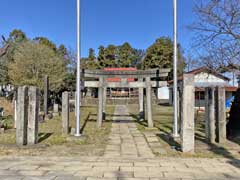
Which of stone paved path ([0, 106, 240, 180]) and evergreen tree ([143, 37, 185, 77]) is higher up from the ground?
evergreen tree ([143, 37, 185, 77])

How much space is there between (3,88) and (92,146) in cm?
2632

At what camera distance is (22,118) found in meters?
6.95

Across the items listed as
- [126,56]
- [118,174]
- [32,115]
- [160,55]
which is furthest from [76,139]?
[126,56]

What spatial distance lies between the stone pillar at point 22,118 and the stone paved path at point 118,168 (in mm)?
1255

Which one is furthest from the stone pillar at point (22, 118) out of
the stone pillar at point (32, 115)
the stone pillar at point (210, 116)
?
the stone pillar at point (210, 116)

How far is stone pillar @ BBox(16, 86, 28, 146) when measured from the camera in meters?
6.88

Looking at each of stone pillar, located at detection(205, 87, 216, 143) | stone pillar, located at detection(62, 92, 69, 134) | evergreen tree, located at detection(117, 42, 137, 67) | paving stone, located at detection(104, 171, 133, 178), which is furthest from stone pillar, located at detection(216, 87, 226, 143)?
evergreen tree, located at detection(117, 42, 137, 67)

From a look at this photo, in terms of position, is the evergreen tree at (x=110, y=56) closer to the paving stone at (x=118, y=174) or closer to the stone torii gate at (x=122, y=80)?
the stone torii gate at (x=122, y=80)

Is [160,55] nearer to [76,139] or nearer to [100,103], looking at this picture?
[100,103]

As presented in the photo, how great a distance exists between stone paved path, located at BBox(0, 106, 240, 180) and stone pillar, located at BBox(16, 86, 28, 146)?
126cm

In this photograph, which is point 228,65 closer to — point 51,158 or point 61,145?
point 61,145

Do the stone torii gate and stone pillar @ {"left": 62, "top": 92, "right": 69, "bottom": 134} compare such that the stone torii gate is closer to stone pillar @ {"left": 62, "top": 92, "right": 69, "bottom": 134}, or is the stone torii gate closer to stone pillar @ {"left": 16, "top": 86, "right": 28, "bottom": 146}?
stone pillar @ {"left": 62, "top": 92, "right": 69, "bottom": 134}

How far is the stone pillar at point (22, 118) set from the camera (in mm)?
6883

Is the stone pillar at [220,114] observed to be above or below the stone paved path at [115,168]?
above
